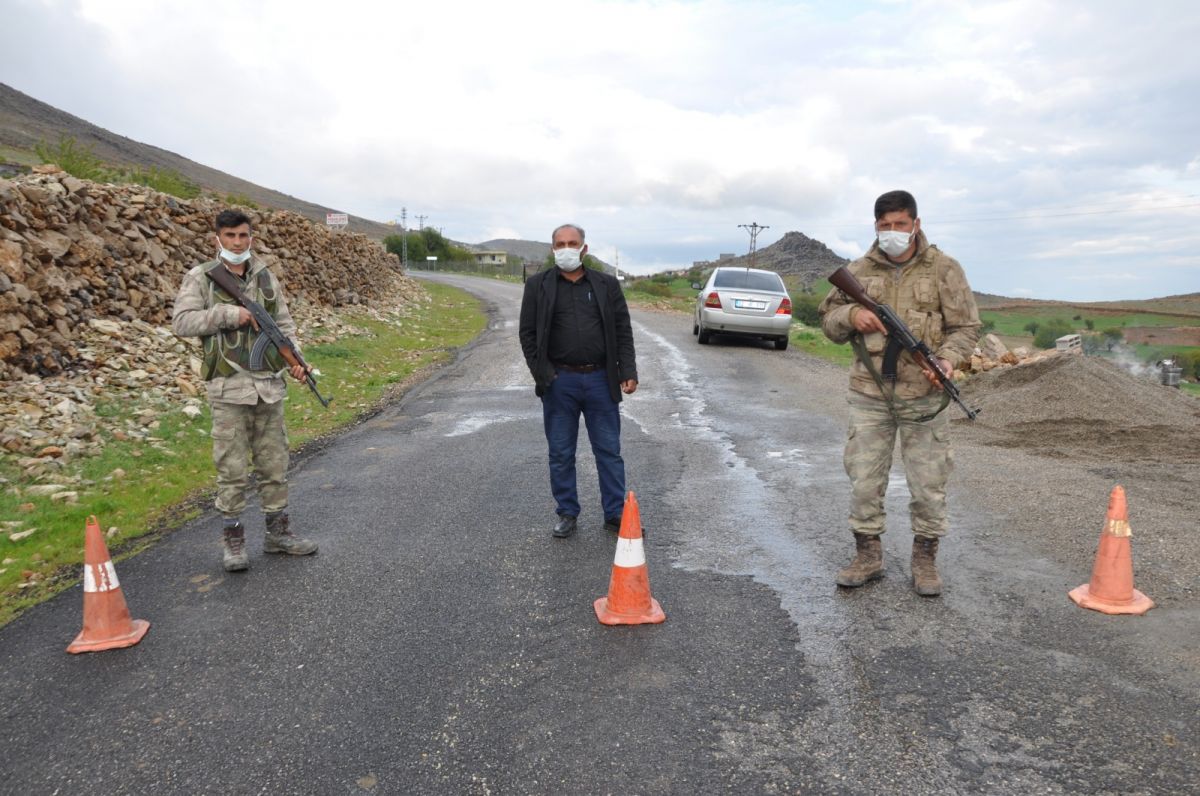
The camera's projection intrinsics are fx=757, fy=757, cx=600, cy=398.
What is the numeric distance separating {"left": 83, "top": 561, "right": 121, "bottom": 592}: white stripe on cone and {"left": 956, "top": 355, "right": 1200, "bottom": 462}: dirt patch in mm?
7745

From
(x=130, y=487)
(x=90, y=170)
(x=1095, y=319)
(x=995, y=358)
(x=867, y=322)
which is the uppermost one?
(x=90, y=170)

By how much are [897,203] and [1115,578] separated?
2.19 metres

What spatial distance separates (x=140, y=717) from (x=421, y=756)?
122 centimetres

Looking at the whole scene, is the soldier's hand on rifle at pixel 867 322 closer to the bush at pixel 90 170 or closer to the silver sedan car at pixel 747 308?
the silver sedan car at pixel 747 308

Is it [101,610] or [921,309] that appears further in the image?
[921,309]

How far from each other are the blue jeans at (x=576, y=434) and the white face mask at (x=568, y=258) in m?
0.69

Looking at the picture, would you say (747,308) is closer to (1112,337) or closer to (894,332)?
(894,332)

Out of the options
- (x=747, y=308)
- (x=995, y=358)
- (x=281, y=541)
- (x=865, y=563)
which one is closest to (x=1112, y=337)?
(x=747, y=308)

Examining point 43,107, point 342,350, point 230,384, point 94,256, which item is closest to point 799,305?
point 342,350

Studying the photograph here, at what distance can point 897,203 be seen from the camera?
4.00m

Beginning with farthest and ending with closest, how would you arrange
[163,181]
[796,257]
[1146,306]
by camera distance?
1. [796,257]
2. [1146,306]
3. [163,181]

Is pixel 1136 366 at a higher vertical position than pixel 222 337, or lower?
lower

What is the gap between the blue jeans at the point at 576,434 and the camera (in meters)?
5.04

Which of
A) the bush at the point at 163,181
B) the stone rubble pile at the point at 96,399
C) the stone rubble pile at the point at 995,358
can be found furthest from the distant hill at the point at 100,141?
the stone rubble pile at the point at 995,358
